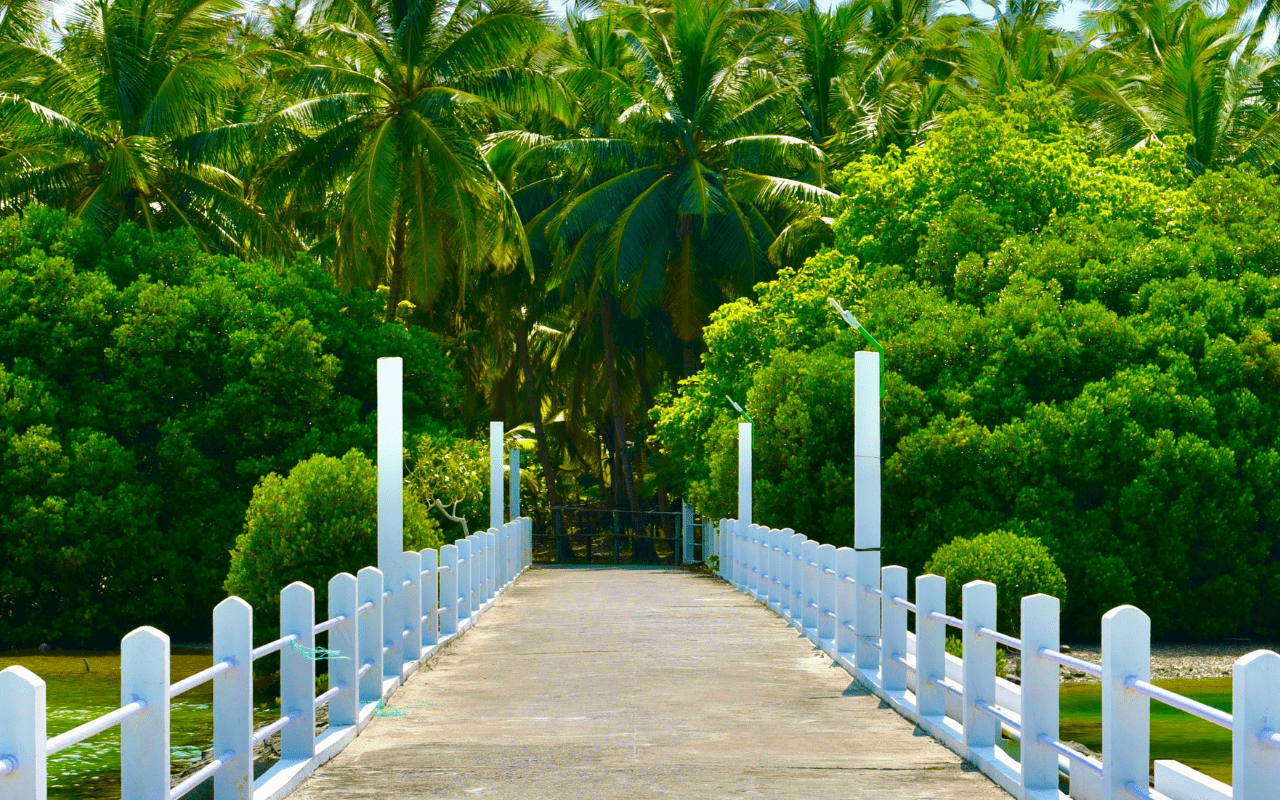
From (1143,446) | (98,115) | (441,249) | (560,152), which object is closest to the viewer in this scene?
(1143,446)

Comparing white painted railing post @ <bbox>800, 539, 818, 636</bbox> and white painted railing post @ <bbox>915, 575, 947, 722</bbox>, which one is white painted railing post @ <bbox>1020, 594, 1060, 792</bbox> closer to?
white painted railing post @ <bbox>915, 575, 947, 722</bbox>

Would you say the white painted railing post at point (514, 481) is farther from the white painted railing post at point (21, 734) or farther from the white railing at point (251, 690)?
the white painted railing post at point (21, 734)

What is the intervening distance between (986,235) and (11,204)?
20736mm

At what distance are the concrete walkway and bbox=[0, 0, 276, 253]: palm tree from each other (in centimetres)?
1600

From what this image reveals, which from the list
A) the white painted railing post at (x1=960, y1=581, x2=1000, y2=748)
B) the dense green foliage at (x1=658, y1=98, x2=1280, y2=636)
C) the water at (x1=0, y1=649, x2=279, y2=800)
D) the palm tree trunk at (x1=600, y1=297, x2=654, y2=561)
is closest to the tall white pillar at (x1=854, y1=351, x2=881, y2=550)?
the white painted railing post at (x1=960, y1=581, x2=1000, y2=748)

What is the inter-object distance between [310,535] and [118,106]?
1521 centimetres

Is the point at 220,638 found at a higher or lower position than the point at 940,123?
lower

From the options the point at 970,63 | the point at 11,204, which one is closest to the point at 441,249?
the point at 11,204

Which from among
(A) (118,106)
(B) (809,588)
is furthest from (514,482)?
(B) (809,588)

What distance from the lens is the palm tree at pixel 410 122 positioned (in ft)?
104

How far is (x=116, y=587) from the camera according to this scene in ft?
Answer: 89.2

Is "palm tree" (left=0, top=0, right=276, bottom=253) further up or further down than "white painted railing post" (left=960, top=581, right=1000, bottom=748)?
further up

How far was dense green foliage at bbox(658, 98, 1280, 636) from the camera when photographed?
77.3ft

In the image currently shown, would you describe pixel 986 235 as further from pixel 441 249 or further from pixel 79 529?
pixel 79 529
